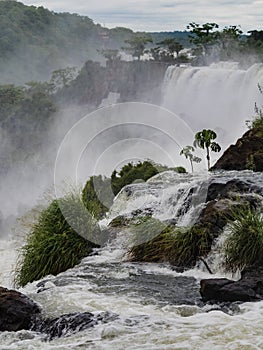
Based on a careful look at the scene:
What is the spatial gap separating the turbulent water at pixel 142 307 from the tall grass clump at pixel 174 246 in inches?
7.0

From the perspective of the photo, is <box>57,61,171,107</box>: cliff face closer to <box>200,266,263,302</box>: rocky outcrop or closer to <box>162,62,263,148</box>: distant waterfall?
<box>162,62,263,148</box>: distant waterfall

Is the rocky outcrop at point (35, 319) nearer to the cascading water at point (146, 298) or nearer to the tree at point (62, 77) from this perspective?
the cascading water at point (146, 298)

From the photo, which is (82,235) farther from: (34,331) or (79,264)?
(34,331)

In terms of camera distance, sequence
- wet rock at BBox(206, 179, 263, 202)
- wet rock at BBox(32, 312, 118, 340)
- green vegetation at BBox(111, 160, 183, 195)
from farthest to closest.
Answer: green vegetation at BBox(111, 160, 183, 195), wet rock at BBox(206, 179, 263, 202), wet rock at BBox(32, 312, 118, 340)

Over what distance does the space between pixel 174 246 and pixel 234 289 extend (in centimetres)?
190

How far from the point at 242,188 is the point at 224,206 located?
1191 millimetres

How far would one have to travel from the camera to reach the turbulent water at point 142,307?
17.8 feet

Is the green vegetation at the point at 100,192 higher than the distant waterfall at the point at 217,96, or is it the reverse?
the distant waterfall at the point at 217,96

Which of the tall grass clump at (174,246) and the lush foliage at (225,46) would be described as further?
the lush foliage at (225,46)

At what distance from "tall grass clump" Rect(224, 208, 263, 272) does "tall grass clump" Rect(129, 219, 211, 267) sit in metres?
0.49

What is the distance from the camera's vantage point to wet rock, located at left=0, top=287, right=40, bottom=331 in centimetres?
598

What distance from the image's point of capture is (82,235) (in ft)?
29.6

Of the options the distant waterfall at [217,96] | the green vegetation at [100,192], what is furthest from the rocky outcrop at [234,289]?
the distant waterfall at [217,96]

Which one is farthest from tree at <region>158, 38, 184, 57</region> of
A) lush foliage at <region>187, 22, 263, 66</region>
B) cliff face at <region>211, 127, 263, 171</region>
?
cliff face at <region>211, 127, 263, 171</region>
